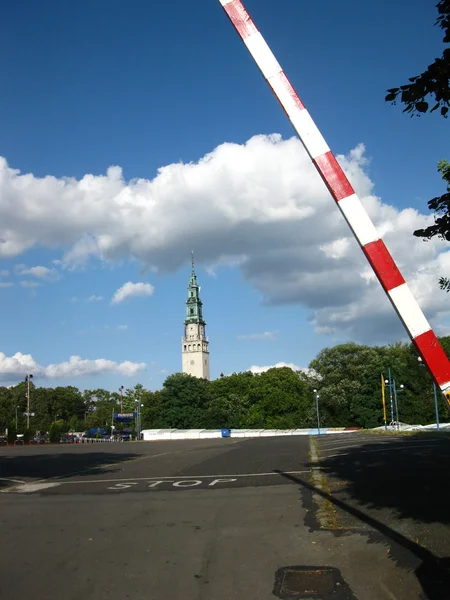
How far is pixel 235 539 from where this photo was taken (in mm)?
7793

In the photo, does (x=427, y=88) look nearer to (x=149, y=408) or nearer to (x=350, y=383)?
(x=350, y=383)

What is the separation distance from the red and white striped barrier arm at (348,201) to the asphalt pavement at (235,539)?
9.71 ft

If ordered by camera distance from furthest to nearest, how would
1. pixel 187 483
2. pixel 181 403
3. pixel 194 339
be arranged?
pixel 194 339 → pixel 181 403 → pixel 187 483

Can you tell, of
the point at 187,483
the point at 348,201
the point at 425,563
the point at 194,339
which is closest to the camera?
the point at 348,201

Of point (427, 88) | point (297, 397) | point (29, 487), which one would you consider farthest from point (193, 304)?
point (427, 88)

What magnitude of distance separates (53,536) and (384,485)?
7.26 meters

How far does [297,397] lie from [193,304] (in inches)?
2684

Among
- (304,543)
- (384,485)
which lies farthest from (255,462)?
(304,543)

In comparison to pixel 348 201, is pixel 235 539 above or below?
below

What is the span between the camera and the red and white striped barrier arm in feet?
10.8

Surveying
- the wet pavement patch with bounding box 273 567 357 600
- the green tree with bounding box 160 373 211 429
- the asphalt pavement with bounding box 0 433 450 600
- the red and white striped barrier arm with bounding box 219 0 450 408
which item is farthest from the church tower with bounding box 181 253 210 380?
the red and white striped barrier arm with bounding box 219 0 450 408

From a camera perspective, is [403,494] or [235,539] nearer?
[235,539]

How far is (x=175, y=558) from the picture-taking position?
22.5ft

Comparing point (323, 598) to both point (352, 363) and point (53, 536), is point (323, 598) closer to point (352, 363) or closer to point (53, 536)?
point (53, 536)
